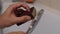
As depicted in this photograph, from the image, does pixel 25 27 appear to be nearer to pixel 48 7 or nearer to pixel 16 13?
pixel 48 7

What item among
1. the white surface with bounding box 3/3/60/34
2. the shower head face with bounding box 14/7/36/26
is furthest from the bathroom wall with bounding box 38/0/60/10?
the shower head face with bounding box 14/7/36/26

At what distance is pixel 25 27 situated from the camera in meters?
1.02

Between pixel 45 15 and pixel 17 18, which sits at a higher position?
pixel 45 15

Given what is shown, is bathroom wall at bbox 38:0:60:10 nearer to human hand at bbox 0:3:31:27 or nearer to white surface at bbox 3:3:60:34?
white surface at bbox 3:3:60:34

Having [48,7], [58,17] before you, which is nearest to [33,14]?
[58,17]

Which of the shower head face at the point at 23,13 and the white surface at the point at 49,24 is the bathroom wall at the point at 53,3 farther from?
the shower head face at the point at 23,13

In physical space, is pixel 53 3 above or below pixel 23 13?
above

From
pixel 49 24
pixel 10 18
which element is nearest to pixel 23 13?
pixel 10 18

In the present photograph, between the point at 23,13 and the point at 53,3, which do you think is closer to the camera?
the point at 23,13

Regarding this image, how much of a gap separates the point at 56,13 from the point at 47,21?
91 millimetres

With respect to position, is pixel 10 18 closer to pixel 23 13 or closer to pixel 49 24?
pixel 23 13

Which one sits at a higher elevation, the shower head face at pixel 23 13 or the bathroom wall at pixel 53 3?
the bathroom wall at pixel 53 3

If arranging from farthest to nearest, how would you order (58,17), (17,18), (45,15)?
(45,15) < (58,17) < (17,18)

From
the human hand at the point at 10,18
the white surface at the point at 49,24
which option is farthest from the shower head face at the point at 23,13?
the white surface at the point at 49,24
